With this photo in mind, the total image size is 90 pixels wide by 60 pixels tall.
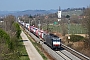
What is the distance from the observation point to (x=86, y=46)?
1892 inches

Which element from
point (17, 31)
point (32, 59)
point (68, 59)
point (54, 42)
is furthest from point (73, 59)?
point (17, 31)

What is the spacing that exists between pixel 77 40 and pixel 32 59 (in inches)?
1062

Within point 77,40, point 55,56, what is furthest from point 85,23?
point 55,56

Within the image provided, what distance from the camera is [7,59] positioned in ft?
87.6

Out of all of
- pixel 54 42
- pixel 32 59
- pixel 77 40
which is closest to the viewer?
pixel 32 59

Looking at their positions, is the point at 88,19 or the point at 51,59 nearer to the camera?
the point at 51,59

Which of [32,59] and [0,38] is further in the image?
[32,59]

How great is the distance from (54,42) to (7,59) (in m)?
20.9

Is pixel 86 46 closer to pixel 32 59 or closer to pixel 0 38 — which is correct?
pixel 32 59

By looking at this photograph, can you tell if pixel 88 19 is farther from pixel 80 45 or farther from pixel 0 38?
pixel 0 38

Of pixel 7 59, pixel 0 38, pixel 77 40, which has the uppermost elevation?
pixel 0 38

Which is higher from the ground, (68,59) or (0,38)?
(0,38)

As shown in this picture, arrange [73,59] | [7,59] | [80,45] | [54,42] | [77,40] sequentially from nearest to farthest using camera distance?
[7,59] < [73,59] < [54,42] < [80,45] < [77,40]

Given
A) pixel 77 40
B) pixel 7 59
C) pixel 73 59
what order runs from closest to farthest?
1. pixel 7 59
2. pixel 73 59
3. pixel 77 40
